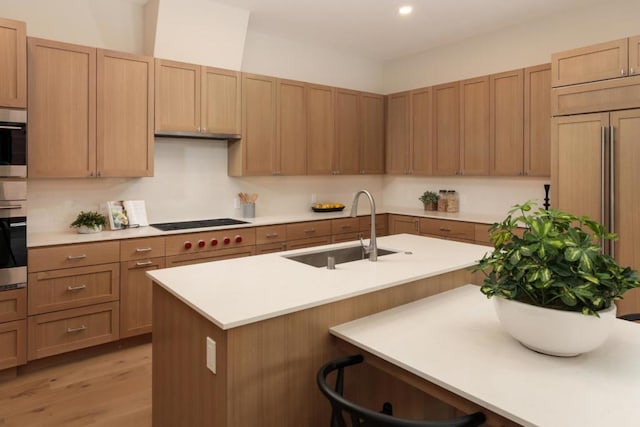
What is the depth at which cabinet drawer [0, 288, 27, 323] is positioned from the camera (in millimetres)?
2838

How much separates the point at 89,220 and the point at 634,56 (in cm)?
442

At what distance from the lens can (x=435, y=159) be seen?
5016 millimetres

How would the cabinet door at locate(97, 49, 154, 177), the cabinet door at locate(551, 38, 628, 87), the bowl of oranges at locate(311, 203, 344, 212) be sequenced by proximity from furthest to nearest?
the bowl of oranges at locate(311, 203, 344, 212)
the cabinet door at locate(97, 49, 154, 177)
the cabinet door at locate(551, 38, 628, 87)

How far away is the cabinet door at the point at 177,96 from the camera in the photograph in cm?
369

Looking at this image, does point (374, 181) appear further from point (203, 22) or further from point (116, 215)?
point (116, 215)

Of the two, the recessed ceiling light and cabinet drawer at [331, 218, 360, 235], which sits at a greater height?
the recessed ceiling light

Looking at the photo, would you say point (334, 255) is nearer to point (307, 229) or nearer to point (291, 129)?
point (307, 229)

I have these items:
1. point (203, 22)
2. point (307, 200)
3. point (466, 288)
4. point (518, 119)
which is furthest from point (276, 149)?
point (466, 288)

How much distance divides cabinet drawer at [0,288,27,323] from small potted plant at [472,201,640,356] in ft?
9.94

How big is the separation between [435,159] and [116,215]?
3472mm

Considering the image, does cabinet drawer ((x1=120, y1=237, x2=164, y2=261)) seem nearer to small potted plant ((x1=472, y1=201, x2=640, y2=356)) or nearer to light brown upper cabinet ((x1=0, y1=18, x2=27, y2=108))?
light brown upper cabinet ((x1=0, y1=18, x2=27, y2=108))

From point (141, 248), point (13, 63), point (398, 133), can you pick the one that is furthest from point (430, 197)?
point (13, 63)

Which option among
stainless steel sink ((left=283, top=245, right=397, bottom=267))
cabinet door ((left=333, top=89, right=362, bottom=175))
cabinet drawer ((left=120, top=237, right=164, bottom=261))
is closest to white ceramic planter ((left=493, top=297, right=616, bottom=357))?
stainless steel sink ((left=283, top=245, right=397, bottom=267))

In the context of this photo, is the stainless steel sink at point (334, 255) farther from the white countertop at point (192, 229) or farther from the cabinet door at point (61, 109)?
the cabinet door at point (61, 109)
